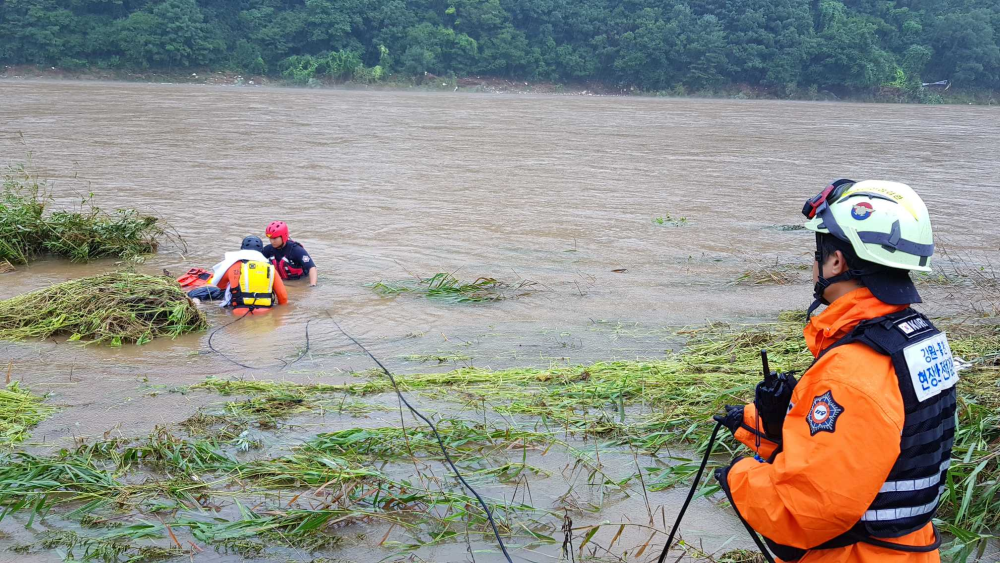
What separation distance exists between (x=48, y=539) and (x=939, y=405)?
357 centimetres

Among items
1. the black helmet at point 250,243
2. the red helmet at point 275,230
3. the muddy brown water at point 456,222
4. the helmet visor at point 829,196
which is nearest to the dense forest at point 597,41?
the muddy brown water at point 456,222

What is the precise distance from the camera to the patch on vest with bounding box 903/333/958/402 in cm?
214

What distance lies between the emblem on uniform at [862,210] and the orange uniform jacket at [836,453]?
195 mm

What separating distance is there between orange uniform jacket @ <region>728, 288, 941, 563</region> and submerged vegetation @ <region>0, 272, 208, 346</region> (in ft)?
Result: 21.5

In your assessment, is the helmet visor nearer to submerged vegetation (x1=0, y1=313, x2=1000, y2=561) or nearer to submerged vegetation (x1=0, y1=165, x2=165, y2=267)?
submerged vegetation (x1=0, y1=313, x2=1000, y2=561)

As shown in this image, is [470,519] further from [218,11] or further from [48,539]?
[218,11]

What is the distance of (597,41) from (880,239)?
7452 centimetres

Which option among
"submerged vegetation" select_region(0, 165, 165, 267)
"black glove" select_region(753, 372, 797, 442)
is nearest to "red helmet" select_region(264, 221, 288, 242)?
"submerged vegetation" select_region(0, 165, 165, 267)

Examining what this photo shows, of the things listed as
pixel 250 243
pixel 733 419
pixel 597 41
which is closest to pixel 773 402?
pixel 733 419

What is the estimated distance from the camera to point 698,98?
71.1m

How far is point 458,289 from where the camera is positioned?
958 centimetres

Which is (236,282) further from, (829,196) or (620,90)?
(620,90)

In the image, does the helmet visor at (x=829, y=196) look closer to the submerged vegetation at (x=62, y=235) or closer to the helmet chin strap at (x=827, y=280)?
the helmet chin strap at (x=827, y=280)

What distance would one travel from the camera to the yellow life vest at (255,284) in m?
8.74
